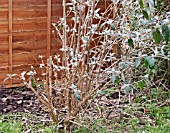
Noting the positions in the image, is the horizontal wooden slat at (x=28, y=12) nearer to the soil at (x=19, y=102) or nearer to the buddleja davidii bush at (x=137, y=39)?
the soil at (x=19, y=102)

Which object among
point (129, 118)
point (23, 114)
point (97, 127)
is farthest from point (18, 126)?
Result: point (129, 118)

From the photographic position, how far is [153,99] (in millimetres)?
4828

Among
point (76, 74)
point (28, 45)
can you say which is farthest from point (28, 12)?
point (76, 74)

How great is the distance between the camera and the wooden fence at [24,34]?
519cm

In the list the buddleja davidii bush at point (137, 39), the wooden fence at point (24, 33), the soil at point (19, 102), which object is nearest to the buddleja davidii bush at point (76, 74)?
the buddleja davidii bush at point (137, 39)

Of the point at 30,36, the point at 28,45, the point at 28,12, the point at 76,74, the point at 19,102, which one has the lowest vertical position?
the point at 19,102

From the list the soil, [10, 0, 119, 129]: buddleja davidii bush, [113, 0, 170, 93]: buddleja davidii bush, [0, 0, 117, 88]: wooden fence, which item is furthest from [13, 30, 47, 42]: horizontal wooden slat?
[113, 0, 170, 93]: buddleja davidii bush

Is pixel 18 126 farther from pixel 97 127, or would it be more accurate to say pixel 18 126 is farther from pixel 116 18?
pixel 116 18

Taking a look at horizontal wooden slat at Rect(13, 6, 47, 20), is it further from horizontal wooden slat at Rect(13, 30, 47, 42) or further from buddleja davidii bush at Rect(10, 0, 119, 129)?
buddleja davidii bush at Rect(10, 0, 119, 129)

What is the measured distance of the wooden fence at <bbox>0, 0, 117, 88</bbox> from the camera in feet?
17.0

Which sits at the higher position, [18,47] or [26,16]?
[26,16]

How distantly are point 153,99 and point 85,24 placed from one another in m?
1.58

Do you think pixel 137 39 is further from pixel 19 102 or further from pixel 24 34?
pixel 24 34

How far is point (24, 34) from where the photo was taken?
538 cm
